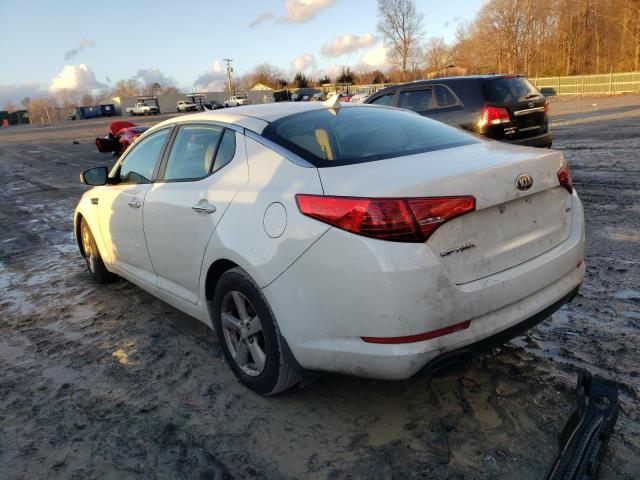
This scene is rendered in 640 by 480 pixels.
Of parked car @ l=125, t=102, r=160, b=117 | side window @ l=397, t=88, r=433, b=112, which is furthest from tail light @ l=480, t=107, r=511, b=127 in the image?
parked car @ l=125, t=102, r=160, b=117

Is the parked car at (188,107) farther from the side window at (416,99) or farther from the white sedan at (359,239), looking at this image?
the white sedan at (359,239)

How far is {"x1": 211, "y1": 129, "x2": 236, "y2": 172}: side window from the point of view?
3.08 metres

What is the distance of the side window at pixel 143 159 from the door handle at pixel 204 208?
3.04 ft

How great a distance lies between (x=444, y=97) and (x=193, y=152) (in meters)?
5.98

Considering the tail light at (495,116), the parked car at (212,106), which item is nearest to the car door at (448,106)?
the tail light at (495,116)

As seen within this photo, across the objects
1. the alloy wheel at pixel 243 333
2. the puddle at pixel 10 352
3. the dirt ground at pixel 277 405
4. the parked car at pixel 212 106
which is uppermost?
the parked car at pixel 212 106

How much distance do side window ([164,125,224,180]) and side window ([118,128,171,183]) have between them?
0.84 ft

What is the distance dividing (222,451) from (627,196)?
6185mm

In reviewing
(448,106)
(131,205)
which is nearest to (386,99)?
(448,106)

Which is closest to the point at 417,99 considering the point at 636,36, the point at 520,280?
the point at 520,280

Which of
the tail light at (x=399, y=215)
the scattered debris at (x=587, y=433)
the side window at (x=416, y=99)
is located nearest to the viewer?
the scattered debris at (x=587, y=433)

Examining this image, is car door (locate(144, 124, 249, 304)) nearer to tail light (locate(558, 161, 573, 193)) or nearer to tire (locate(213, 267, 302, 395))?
tire (locate(213, 267, 302, 395))

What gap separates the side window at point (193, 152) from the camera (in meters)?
3.25

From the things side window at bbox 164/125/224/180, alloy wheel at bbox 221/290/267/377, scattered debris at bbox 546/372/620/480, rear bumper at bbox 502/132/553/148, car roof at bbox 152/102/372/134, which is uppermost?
car roof at bbox 152/102/372/134
